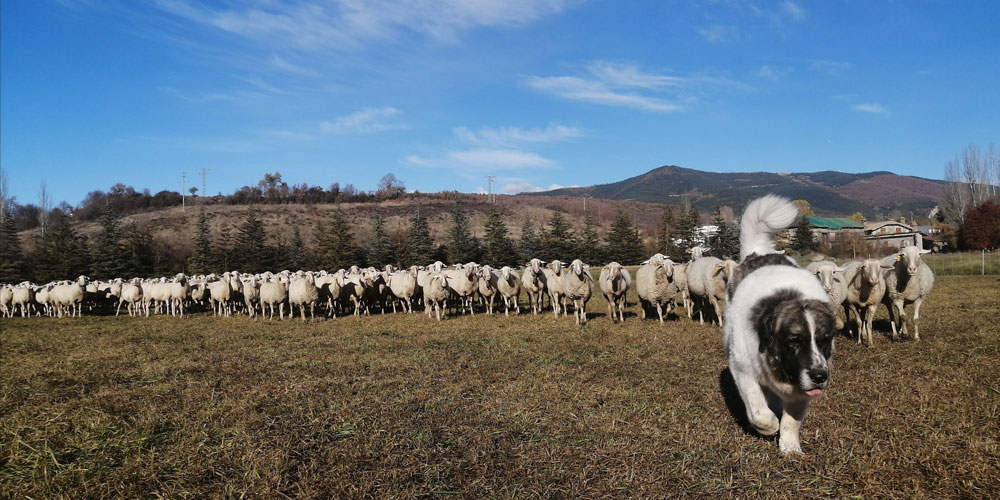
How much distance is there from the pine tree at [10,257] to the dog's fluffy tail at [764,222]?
53.5m

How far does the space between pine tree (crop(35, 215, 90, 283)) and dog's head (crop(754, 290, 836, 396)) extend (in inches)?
2116

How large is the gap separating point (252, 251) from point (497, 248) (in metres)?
24.0

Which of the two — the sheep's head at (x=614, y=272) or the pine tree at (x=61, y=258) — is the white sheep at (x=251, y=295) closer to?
the sheep's head at (x=614, y=272)

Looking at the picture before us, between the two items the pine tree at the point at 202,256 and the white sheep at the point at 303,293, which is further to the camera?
the pine tree at the point at 202,256

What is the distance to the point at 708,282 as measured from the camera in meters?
13.4

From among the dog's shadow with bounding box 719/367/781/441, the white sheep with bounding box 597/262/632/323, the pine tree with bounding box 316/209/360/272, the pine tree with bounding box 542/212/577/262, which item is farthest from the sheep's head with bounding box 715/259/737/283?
the pine tree with bounding box 316/209/360/272

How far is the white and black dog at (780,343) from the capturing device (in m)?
4.21

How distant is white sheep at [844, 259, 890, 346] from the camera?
10281 millimetres

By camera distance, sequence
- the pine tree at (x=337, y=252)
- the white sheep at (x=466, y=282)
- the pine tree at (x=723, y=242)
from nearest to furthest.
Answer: the white sheep at (x=466, y=282) → the pine tree at (x=337, y=252) → the pine tree at (x=723, y=242)

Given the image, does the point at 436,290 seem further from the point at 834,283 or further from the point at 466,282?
the point at 834,283

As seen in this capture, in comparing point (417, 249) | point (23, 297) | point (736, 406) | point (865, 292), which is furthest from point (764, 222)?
point (417, 249)

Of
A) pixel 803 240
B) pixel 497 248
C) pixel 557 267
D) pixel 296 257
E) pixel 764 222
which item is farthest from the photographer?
pixel 497 248

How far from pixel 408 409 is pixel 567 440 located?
84.0 inches

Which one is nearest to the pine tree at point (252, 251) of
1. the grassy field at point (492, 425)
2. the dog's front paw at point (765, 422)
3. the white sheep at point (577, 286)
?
the white sheep at point (577, 286)
